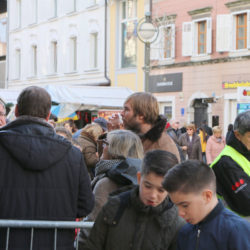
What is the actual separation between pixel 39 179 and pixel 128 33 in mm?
24894

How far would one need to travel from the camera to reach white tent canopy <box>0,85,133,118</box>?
1603 centimetres

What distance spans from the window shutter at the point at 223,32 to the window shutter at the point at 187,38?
1619 mm

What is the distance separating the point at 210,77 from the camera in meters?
23.4

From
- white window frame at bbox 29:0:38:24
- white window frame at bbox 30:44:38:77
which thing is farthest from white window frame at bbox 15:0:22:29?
white window frame at bbox 30:44:38:77

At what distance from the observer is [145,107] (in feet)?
14.5

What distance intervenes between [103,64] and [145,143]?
2525cm

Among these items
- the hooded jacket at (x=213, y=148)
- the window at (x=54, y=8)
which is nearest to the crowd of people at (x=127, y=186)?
the hooded jacket at (x=213, y=148)

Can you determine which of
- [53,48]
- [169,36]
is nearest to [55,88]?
[169,36]

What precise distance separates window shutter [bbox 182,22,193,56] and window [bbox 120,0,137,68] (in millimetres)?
3630

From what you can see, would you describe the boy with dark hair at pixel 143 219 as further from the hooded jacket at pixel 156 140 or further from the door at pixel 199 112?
the door at pixel 199 112

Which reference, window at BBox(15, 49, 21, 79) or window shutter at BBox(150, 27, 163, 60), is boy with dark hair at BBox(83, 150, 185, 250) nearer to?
window shutter at BBox(150, 27, 163, 60)

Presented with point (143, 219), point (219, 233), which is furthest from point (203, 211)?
point (143, 219)

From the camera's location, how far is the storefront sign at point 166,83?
24923 millimetres

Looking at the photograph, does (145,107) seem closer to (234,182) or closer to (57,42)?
(234,182)
